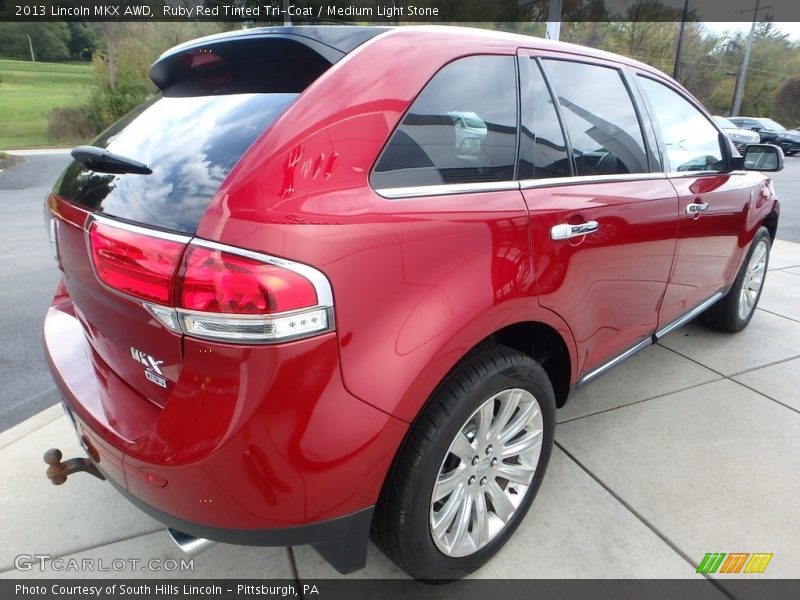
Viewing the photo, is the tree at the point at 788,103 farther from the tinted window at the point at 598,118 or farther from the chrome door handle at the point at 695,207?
the tinted window at the point at 598,118

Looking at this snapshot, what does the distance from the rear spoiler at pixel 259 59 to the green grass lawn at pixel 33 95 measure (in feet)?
88.2

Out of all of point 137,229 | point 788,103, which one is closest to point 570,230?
point 137,229

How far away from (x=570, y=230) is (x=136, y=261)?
54.7 inches

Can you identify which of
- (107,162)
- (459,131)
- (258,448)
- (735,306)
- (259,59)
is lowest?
(735,306)

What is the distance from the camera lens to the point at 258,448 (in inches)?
51.5

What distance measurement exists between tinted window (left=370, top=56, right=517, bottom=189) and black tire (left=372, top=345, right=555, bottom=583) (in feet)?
1.96

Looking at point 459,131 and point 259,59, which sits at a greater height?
point 259,59

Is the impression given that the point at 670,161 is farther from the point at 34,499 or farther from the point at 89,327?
the point at 34,499

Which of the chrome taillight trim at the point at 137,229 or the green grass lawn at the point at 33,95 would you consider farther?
the green grass lawn at the point at 33,95

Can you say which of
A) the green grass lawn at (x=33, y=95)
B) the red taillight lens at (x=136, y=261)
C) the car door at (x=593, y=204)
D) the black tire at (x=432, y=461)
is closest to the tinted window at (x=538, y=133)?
the car door at (x=593, y=204)

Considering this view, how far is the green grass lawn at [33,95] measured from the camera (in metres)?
27.6

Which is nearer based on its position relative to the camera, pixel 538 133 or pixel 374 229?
pixel 374 229

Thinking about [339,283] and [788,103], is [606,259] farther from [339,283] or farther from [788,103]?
[788,103]

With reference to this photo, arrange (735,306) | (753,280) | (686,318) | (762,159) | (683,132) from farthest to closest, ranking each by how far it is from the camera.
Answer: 1. (753,280)
2. (735,306)
3. (762,159)
4. (686,318)
5. (683,132)
